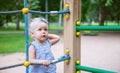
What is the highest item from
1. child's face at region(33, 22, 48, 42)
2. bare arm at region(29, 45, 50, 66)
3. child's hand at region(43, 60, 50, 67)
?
child's face at region(33, 22, 48, 42)

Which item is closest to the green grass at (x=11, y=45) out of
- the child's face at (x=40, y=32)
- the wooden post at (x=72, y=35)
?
the wooden post at (x=72, y=35)

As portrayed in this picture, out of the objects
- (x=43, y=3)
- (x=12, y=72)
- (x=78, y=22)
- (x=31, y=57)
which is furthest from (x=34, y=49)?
(x=43, y=3)

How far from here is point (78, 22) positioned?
267 cm

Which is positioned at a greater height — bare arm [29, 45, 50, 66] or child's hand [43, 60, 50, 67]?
bare arm [29, 45, 50, 66]

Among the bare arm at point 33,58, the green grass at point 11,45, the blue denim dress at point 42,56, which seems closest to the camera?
the bare arm at point 33,58

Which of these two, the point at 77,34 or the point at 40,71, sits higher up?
the point at 77,34

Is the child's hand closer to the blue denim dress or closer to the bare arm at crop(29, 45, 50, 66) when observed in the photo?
the bare arm at crop(29, 45, 50, 66)

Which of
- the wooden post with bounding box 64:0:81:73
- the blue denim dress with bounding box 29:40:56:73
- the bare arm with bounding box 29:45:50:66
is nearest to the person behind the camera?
the bare arm with bounding box 29:45:50:66

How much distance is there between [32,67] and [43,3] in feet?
82.3

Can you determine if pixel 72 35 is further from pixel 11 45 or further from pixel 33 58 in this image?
pixel 11 45

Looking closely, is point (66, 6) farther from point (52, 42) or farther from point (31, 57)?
point (31, 57)

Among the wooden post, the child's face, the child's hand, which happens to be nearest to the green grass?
the wooden post

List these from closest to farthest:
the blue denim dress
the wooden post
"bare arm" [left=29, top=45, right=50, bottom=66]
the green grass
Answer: "bare arm" [left=29, top=45, right=50, bottom=66] → the blue denim dress → the wooden post → the green grass

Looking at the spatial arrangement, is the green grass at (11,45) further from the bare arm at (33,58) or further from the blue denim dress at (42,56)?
the bare arm at (33,58)
